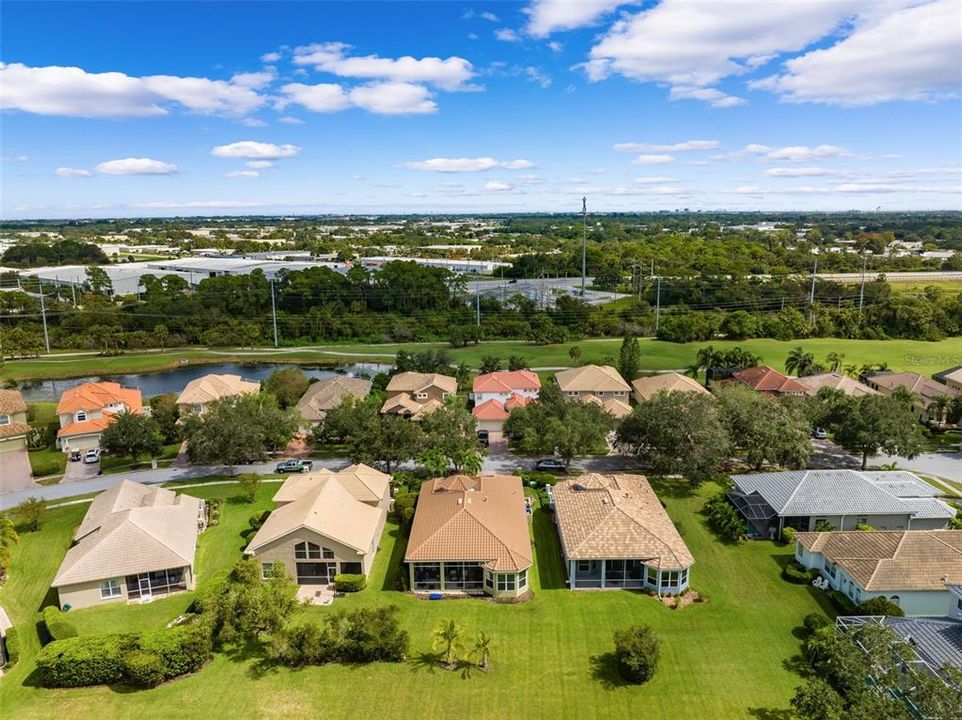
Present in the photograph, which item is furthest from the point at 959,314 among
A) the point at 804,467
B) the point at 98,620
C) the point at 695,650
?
the point at 98,620

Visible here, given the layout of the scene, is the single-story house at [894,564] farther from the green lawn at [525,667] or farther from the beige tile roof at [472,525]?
the beige tile roof at [472,525]

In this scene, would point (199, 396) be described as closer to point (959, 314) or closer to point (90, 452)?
point (90, 452)

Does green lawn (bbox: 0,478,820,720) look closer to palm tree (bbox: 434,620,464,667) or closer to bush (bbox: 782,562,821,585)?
bush (bbox: 782,562,821,585)

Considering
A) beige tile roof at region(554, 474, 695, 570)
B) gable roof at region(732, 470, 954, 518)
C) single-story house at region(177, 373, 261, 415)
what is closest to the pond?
single-story house at region(177, 373, 261, 415)

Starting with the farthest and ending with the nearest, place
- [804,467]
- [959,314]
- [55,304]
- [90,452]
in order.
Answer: [55,304] → [959,314] → [90,452] → [804,467]

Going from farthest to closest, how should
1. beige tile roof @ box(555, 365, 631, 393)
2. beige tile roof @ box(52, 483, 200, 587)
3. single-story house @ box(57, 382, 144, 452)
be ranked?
1. beige tile roof @ box(555, 365, 631, 393)
2. single-story house @ box(57, 382, 144, 452)
3. beige tile roof @ box(52, 483, 200, 587)

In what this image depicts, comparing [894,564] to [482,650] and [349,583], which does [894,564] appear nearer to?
[482,650]

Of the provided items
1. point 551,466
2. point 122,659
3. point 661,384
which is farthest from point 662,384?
point 122,659
